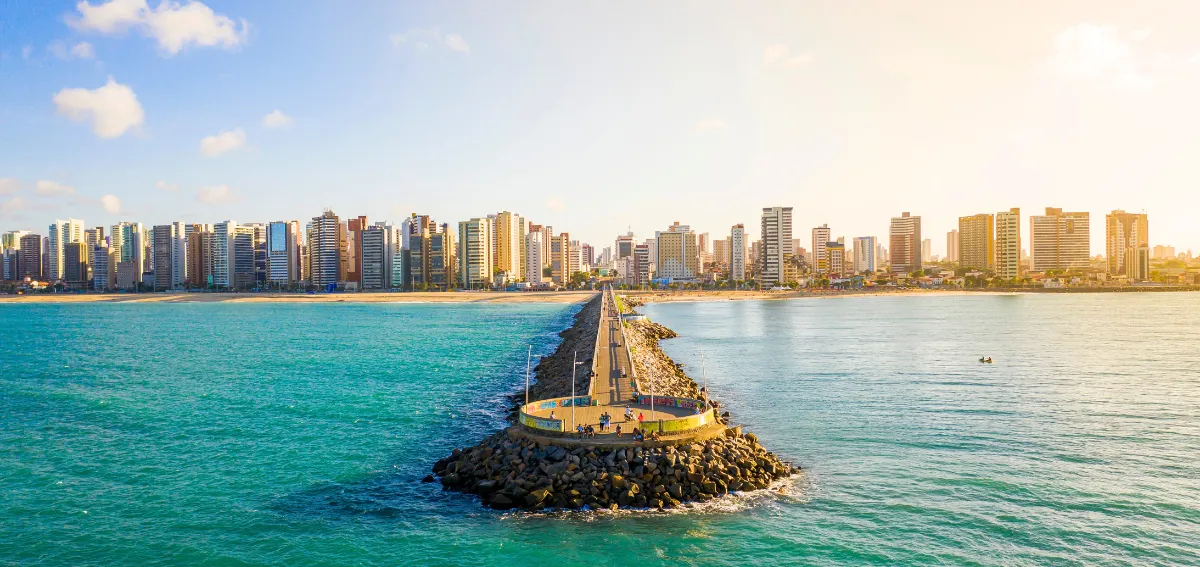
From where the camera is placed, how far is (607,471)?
2167cm

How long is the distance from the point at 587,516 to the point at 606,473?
1.76m

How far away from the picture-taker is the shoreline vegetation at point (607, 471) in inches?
822

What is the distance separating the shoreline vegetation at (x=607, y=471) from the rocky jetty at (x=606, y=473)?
0.09 ft

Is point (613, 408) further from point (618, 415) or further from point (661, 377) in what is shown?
point (661, 377)

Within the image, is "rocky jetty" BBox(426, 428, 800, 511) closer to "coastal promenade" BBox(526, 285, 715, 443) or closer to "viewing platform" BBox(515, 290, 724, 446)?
"viewing platform" BBox(515, 290, 724, 446)

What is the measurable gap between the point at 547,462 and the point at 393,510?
14.8 ft

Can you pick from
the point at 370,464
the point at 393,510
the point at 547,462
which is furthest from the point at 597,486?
the point at 370,464

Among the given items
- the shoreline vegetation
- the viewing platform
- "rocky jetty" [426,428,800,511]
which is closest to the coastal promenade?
the viewing platform

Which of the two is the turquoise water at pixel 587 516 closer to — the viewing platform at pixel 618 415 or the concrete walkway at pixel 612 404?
the viewing platform at pixel 618 415

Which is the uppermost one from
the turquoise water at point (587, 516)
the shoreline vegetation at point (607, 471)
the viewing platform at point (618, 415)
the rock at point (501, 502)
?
the viewing platform at point (618, 415)

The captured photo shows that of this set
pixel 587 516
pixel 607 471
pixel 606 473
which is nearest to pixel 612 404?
pixel 607 471

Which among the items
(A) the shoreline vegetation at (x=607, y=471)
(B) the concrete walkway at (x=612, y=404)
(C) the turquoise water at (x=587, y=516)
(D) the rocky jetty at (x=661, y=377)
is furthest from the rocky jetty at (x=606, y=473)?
(D) the rocky jetty at (x=661, y=377)

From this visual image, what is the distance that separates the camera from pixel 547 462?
2242 centimetres

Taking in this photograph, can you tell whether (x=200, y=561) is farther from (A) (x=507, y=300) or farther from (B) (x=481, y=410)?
(A) (x=507, y=300)
